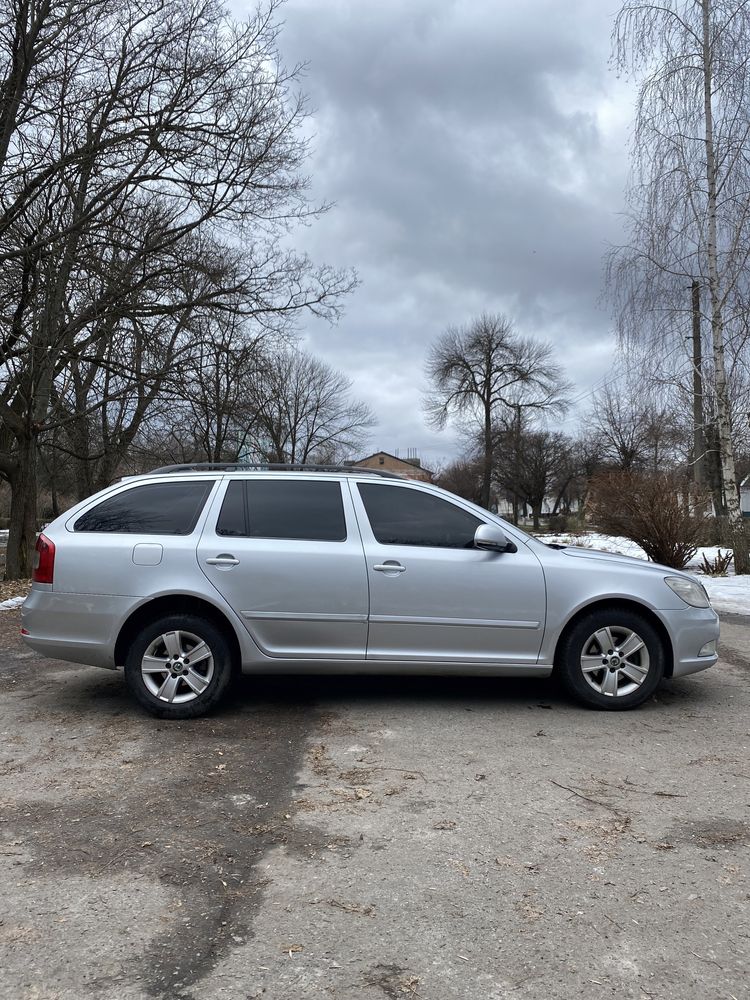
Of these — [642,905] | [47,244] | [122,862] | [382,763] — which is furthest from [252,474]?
[47,244]

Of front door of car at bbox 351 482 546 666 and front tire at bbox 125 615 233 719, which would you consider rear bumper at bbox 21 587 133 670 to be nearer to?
front tire at bbox 125 615 233 719

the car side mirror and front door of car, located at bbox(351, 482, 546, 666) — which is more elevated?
the car side mirror

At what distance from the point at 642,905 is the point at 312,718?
2.74 meters

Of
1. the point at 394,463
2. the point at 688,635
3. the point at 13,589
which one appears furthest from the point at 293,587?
the point at 394,463

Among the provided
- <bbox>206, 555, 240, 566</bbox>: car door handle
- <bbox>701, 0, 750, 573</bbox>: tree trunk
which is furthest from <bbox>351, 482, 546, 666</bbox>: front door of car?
<bbox>701, 0, 750, 573</bbox>: tree trunk

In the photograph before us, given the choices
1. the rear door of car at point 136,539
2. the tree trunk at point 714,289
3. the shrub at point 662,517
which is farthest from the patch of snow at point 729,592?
the rear door of car at point 136,539

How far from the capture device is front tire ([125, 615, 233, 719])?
501cm

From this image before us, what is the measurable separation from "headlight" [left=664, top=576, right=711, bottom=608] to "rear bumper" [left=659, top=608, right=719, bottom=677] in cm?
6

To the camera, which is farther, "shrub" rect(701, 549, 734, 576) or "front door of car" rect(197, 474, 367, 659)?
"shrub" rect(701, 549, 734, 576)

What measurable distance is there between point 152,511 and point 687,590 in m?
3.77

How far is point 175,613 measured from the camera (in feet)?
16.8

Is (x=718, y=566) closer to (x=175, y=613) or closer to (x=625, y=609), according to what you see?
(x=625, y=609)

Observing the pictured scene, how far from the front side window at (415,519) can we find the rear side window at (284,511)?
24 cm

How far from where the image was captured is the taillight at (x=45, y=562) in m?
5.14
